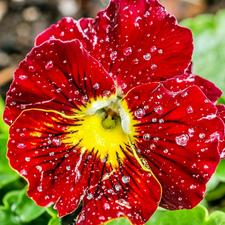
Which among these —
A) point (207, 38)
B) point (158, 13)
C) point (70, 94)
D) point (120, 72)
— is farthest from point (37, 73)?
point (207, 38)

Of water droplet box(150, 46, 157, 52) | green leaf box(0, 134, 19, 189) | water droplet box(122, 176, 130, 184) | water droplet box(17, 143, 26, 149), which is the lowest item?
green leaf box(0, 134, 19, 189)

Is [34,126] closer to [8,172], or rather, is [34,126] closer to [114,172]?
[114,172]

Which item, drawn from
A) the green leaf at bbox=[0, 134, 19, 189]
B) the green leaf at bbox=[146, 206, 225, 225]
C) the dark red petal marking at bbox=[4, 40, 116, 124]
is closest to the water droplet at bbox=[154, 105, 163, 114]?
the dark red petal marking at bbox=[4, 40, 116, 124]

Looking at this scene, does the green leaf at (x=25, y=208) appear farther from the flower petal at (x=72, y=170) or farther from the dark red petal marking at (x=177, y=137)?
the dark red petal marking at (x=177, y=137)

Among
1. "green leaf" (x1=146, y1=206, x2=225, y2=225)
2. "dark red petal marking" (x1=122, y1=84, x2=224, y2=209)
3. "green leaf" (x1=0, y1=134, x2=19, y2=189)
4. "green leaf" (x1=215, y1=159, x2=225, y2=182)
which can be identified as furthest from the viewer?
"green leaf" (x1=0, y1=134, x2=19, y2=189)

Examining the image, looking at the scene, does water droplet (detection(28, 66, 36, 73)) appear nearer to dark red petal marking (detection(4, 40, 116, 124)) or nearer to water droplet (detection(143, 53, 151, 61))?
dark red petal marking (detection(4, 40, 116, 124))


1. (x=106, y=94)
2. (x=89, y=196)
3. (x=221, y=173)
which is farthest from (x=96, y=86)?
(x=221, y=173)
